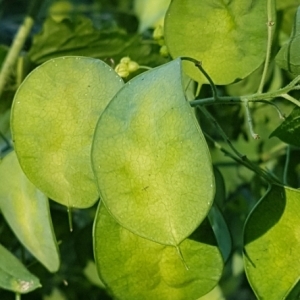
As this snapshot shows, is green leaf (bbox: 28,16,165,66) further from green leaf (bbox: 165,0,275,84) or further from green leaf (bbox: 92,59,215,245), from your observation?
green leaf (bbox: 92,59,215,245)

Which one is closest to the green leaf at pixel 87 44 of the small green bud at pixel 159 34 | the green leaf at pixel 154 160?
the small green bud at pixel 159 34

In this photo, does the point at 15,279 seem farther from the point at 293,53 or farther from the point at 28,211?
the point at 293,53

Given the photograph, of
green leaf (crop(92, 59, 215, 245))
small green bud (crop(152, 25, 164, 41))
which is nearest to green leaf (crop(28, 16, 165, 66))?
small green bud (crop(152, 25, 164, 41))

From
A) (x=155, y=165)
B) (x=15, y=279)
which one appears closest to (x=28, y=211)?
(x=15, y=279)

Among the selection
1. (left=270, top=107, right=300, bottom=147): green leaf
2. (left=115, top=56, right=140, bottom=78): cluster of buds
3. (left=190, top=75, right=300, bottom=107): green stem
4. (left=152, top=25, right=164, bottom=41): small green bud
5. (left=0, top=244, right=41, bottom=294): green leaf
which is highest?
(left=190, top=75, right=300, bottom=107): green stem

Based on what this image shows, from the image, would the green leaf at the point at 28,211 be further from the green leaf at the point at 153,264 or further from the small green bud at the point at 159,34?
the small green bud at the point at 159,34

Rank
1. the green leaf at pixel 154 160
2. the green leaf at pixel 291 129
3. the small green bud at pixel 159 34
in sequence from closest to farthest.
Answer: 1. the green leaf at pixel 154 160
2. the green leaf at pixel 291 129
3. the small green bud at pixel 159 34

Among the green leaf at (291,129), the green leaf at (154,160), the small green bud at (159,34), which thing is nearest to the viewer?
the green leaf at (154,160)
